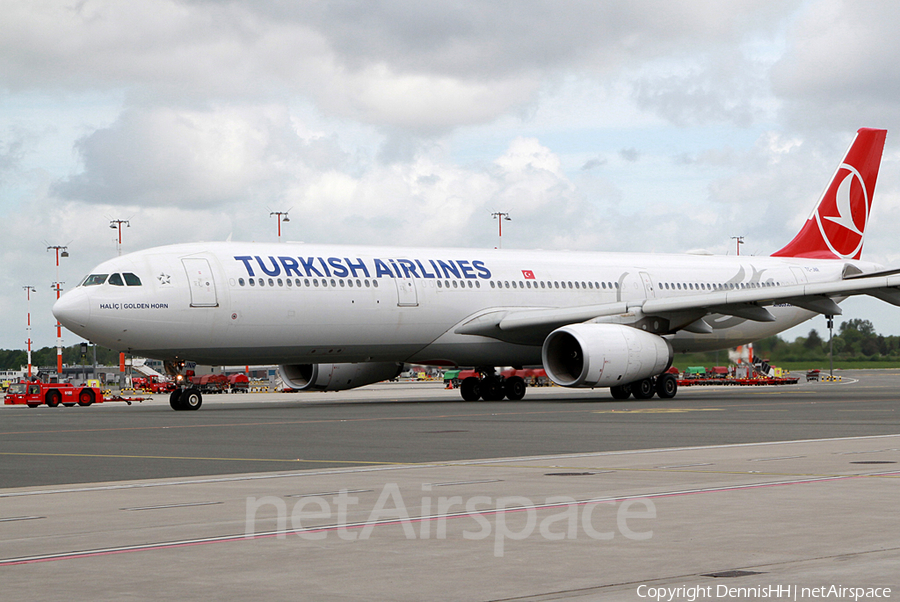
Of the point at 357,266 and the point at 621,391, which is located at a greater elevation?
the point at 357,266

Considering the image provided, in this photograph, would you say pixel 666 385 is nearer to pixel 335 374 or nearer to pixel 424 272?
pixel 424 272

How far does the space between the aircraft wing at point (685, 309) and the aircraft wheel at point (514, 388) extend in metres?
2.00

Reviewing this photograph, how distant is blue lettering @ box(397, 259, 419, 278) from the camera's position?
32375 mm

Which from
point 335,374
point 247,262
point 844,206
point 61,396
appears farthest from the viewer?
point 61,396

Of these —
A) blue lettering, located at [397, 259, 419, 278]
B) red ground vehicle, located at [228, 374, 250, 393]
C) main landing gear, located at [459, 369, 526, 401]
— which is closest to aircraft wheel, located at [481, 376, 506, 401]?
main landing gear, located at [459, 369, 526, 401]

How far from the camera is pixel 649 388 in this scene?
33562mm

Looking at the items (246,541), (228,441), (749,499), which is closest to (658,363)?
(228,441)

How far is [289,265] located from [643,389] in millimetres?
11102

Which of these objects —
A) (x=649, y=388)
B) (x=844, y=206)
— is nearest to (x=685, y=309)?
(x=649, y=388)

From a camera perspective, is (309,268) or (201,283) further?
(309,268)

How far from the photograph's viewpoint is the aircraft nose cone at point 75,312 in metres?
27.9

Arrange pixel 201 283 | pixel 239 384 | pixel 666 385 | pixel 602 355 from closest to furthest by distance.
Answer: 1. pixel 201 283
2. pixel 602 355
3. pixel 666 385
4. pixel 239 384

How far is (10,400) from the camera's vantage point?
155 ft

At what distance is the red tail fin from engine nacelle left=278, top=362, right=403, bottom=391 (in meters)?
15.9
